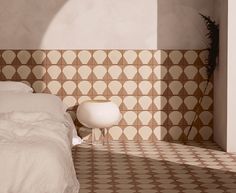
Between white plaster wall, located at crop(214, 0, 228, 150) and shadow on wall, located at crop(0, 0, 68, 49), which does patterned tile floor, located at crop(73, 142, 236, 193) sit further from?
shadow on wall, located at crop(0, 0, 68, 49)

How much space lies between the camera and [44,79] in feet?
19.8

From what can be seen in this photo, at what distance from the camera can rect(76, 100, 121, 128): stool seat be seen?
18.5 feet

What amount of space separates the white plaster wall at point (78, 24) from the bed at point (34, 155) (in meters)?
1.85

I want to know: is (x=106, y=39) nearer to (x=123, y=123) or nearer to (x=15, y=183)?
(x=123, y=123)

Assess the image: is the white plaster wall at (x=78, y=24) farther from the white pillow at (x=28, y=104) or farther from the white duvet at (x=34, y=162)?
the white duvet at (x=34, y=162)

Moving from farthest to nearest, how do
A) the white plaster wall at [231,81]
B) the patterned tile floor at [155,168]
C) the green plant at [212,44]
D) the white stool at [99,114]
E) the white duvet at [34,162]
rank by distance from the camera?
the green plant at [212,44]
the white stool at [99,114]
the white plaster wall at [231,81]
the patterned tile floor at [155,168]
the white duvet at [34,162]

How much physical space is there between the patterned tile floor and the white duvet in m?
0.58

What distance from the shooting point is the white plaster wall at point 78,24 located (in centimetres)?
595

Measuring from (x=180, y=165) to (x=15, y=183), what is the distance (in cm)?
216

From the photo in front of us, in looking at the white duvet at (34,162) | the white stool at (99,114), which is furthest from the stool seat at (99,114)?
the white duvet at (34,162)

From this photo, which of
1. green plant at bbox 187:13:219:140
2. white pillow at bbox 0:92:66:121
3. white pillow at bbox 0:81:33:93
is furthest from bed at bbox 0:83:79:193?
green plant at bbox 187:13:219:140

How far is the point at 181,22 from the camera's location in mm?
6039

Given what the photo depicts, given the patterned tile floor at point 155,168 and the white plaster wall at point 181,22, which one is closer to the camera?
the patterned tile floor at point 155,168

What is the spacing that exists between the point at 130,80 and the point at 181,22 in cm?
93
